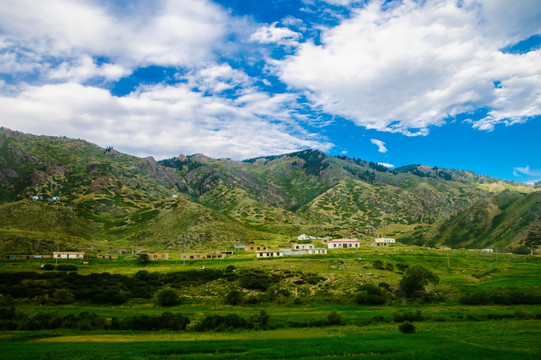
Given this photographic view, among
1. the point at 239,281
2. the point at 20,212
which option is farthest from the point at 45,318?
the point at 20,212

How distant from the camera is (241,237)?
18438cm

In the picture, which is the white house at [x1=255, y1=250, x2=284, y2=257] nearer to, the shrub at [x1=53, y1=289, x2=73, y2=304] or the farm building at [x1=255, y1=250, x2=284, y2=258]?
the farm building at [x1=255, y1=250, x2=284, y2=258]

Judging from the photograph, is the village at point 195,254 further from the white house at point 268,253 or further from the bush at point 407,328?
the bush at point 407,328

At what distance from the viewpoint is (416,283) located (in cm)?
6931

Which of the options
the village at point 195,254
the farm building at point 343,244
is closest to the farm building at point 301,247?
the village at point 195,254

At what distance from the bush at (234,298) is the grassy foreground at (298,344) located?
2668 centimetres

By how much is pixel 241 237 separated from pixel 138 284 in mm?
108734

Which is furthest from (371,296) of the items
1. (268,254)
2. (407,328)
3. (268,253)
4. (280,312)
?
(268,253)

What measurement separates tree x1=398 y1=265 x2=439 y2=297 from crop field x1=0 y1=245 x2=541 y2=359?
1.98m

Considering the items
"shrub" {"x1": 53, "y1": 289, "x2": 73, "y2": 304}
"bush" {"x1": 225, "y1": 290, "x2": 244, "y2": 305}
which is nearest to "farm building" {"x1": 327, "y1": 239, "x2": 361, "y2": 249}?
"bush" {"x1": 225, "y1": 290, "x2": 244, "y2": 305}

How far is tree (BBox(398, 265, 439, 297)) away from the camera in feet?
227

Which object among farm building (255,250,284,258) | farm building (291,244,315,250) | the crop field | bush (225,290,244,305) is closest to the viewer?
the crop field

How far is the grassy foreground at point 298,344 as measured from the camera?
2642 cm

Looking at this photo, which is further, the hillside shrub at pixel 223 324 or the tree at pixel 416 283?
the tree at pixel 416 283
